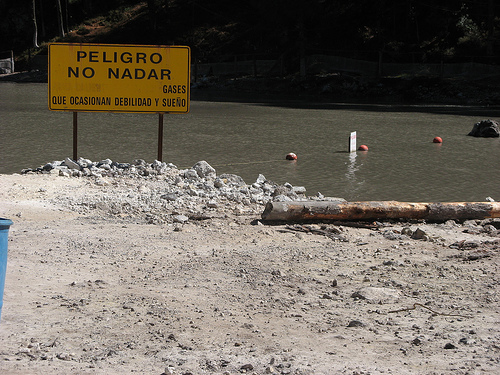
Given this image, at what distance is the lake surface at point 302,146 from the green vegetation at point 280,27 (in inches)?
692

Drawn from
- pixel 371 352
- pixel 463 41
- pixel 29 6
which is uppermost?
pixel 29 6

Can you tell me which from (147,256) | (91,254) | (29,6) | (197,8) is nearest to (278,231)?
(147,256)

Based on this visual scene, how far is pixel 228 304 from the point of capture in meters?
6.66

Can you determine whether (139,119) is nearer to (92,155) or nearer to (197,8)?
(92,155)

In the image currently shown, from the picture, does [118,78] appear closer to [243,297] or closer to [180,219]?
[180,219]

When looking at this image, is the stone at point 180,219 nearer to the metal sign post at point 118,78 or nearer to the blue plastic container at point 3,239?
the blue plastic container at point 3,239

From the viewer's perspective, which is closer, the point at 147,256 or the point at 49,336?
the point at 49,336

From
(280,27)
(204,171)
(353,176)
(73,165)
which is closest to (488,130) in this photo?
(353,176)

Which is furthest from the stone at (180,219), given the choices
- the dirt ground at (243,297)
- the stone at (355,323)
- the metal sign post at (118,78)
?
the metal sign post at (118,78)

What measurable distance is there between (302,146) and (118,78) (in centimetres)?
804

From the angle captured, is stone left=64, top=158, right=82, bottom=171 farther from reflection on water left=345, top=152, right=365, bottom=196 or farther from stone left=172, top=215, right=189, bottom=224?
reflection on water left=345, top=152, right=365, bottom=196

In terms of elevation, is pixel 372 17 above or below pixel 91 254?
above

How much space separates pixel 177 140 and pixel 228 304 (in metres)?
15.2

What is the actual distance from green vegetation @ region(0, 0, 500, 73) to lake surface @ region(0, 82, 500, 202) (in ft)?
57.7
